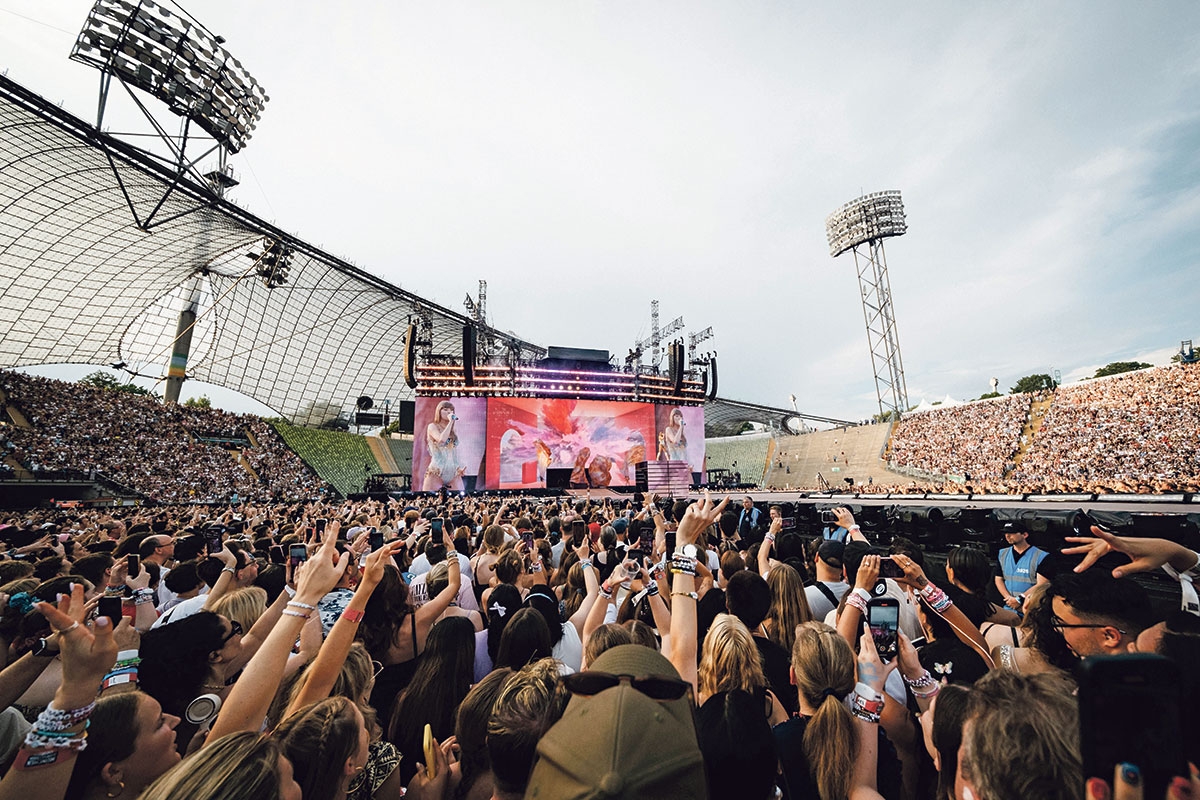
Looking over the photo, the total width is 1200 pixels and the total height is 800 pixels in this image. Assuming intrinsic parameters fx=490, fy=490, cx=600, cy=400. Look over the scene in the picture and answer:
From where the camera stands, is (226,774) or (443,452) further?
(443,452)

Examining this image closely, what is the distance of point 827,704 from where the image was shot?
192cm

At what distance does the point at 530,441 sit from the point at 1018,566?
106ft

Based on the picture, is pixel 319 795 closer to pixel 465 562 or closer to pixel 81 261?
pixel 465 562

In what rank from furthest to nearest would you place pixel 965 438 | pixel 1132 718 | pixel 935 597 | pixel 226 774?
pixel 965 438
pixel 935 597
pixel 226 774
pixel 1132 718

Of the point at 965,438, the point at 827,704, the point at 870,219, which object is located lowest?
the point at 827,704

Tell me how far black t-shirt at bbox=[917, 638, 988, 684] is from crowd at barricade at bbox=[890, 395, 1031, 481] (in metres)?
35.6

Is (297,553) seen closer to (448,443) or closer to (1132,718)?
(1132,718)

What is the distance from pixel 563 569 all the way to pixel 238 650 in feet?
11.8

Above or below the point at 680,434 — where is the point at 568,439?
below

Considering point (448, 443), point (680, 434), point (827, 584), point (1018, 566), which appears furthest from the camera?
point (680, 434)

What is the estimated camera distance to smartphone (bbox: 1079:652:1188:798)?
71 centimetres

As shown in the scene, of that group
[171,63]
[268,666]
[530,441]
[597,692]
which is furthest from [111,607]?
[530,441]

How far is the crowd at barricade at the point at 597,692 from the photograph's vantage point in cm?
111

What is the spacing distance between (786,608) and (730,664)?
4.40ft
